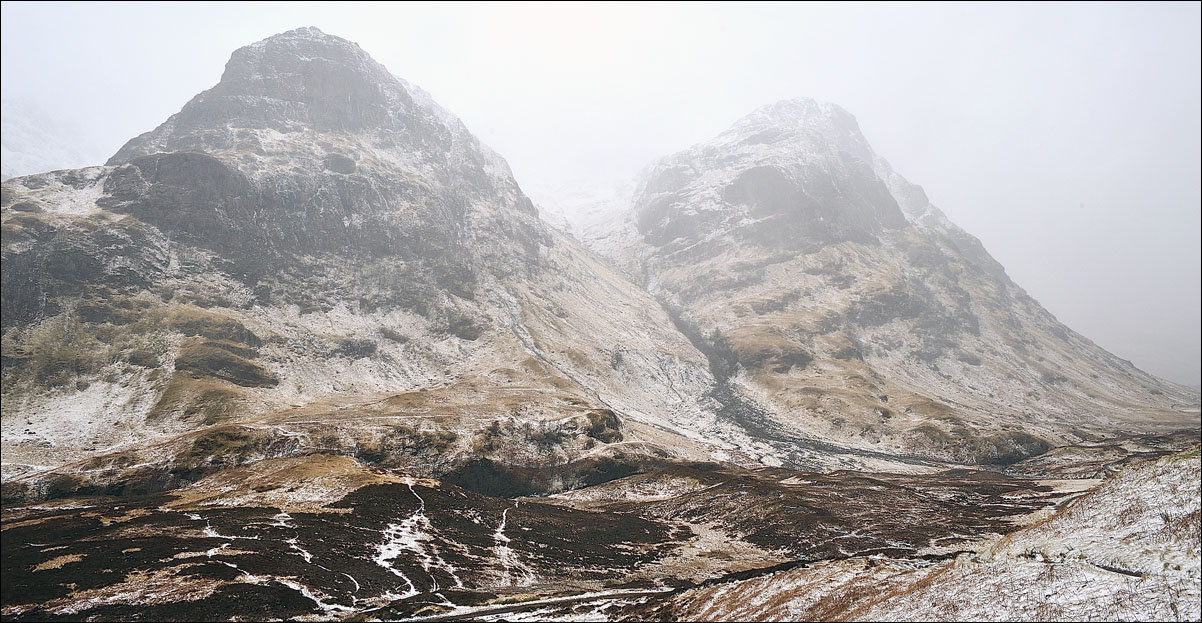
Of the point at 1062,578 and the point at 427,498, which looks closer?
the point at 1062,578

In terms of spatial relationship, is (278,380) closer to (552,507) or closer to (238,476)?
(238,476)

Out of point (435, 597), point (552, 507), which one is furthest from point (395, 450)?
point (435, 597)

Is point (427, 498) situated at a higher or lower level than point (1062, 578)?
lower

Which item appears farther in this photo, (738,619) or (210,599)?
(210,599)

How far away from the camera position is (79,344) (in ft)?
500

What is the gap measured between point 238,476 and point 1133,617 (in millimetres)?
124822

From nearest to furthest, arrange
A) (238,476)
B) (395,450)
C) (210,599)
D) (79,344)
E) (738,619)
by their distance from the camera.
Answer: (738,619) → (210,599) → (238,476) → (395,450) → (79,344)

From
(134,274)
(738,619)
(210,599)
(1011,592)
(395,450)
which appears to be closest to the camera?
(1011,592)

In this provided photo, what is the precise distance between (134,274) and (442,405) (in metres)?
124

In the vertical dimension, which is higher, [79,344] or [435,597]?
[79,344]

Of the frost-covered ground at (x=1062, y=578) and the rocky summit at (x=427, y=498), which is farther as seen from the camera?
the rocky summit at (x=427, y=498)

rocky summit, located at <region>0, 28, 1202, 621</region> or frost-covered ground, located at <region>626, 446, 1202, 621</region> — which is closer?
frost-covered ground, located at <region>626, 446, 1202, 621</region>

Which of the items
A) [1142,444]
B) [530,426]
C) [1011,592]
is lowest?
[1142,444]

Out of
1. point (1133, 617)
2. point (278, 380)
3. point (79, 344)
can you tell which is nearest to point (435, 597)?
point (1133, 617)
